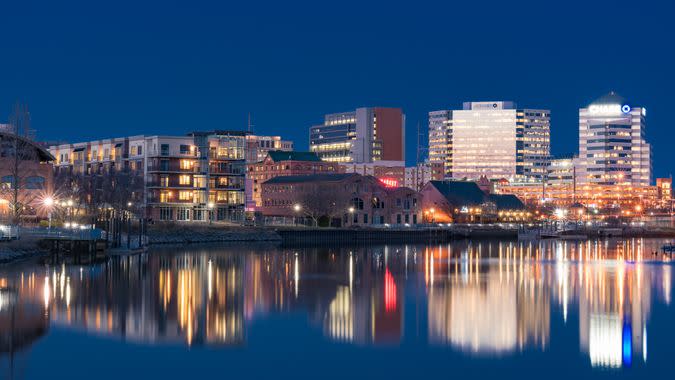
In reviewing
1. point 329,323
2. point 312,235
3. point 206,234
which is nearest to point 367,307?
point 329,323

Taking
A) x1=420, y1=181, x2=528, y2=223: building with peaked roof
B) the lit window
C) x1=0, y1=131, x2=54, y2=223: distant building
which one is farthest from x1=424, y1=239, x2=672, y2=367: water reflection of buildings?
x1=420, y1=181, x2=528, y2=223: building with peaked roof

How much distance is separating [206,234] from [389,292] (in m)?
60.6

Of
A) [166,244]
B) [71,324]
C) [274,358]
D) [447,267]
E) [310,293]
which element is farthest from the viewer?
[166,244]

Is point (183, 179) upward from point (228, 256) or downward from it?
upward

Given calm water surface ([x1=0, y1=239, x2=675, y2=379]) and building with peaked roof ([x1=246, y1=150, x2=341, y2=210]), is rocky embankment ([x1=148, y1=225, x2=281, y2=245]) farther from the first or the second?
building with peaked roof ([x1=246, y1=150, x2=341, y2=210])

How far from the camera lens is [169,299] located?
42719 mm

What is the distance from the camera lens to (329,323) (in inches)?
1437

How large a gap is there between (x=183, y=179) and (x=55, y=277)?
3055 inches

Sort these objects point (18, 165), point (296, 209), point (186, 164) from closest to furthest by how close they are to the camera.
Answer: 1. point (18, 165)
2. point (186, 164)
3. point (296, 209)

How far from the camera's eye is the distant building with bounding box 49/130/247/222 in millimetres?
126500

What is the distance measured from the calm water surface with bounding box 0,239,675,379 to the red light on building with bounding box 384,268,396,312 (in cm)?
15

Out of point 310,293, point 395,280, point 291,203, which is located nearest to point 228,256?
point 395,280

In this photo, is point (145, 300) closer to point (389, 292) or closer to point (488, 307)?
point (389, 292)

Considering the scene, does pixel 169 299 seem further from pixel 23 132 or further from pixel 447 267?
pixel 23 132
